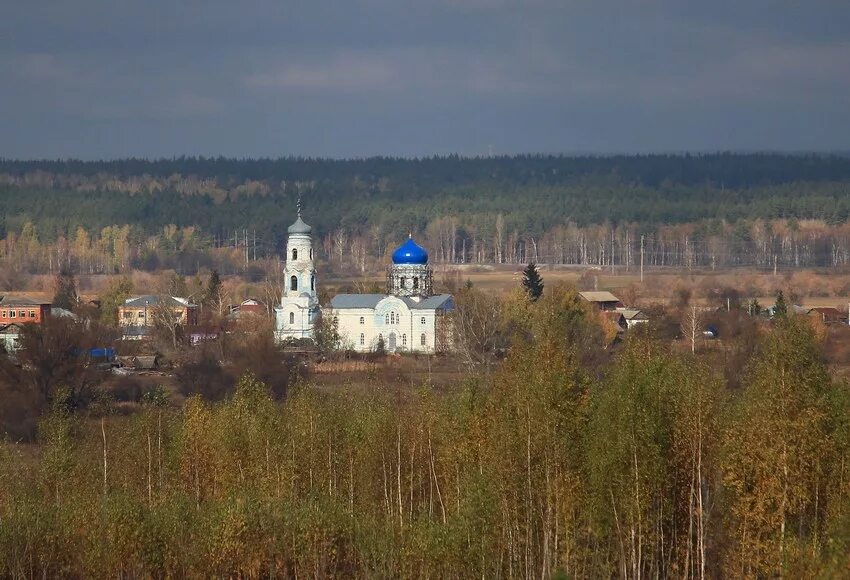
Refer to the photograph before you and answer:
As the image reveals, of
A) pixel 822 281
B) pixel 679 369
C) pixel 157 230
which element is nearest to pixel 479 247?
pixel 157 230

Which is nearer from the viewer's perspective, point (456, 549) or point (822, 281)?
point (456, 549)

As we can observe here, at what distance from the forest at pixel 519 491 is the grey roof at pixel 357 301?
27979 millimetres

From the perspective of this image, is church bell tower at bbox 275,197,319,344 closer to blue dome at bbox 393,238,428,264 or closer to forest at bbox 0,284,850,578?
blue dome at bbox 393,238,428,264

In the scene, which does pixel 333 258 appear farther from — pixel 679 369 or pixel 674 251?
pixel 679 369

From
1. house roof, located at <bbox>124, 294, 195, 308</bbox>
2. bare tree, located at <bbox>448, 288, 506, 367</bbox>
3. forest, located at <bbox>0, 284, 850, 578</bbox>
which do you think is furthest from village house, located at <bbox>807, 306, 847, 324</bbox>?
forest, located at <bbox>0, 284, 850, 578</bbox>

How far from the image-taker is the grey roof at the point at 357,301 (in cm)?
5372

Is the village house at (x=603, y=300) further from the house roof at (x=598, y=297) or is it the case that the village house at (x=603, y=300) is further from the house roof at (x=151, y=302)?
the house roof at (x=151, y=302)

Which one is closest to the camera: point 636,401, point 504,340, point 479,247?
point 636,401

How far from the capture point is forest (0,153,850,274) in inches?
4094

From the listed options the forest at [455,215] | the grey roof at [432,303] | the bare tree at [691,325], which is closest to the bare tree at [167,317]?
the grey roof at [432,303]

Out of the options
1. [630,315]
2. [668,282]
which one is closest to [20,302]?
[630,315]

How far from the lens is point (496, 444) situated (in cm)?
2261

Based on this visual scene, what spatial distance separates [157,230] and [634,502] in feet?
327

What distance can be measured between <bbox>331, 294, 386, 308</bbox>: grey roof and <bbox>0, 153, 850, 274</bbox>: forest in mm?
44611
